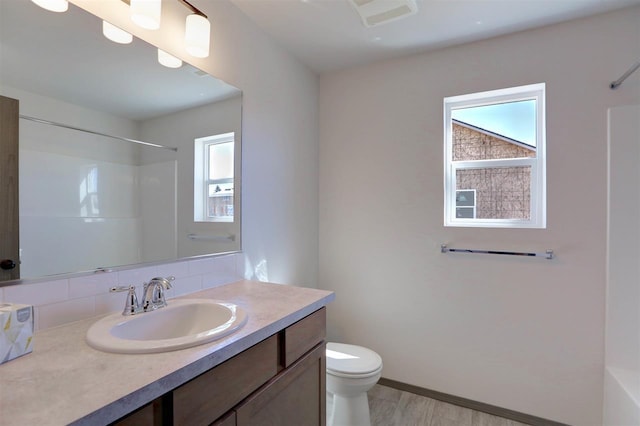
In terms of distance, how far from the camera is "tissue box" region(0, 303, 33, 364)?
0.72m

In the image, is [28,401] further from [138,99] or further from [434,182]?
[434,182]

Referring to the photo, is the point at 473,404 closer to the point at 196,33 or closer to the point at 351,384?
the point at 351,384

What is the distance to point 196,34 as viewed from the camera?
132 centimetres

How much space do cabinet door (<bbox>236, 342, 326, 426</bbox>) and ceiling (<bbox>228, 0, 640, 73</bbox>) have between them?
175 centimetres

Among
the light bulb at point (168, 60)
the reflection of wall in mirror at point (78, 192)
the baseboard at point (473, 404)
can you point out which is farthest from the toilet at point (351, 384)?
the light bulb at point (168, 60)

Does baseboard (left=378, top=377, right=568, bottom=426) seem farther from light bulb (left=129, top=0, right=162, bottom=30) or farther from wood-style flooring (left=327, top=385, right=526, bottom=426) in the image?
light bulb (left=129, top=0, right=162, bottom=30)

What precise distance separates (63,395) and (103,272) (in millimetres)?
586

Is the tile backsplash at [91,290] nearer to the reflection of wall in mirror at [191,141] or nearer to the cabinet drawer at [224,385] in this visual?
the reflection of wall in mirror at [191,141]

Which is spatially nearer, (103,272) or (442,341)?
(103,272)

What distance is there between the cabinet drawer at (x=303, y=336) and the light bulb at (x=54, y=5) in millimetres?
Result: 1327

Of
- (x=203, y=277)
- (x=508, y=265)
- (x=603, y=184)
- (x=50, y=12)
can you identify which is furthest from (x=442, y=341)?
(x=50, y=12)

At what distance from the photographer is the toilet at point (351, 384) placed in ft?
5.28

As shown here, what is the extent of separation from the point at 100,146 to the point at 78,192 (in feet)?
0.63

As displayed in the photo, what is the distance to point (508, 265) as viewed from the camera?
1.88m
